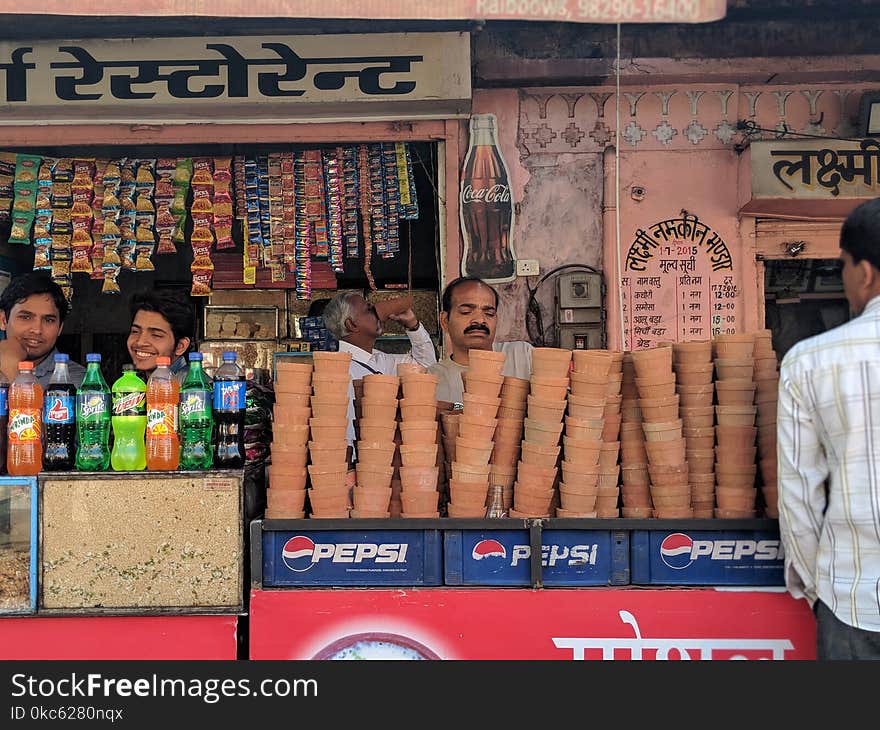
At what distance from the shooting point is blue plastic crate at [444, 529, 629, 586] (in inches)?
99.0

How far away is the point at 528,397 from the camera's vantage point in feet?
8.71

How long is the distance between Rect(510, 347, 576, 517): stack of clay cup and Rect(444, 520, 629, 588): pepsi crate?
0.11 meters

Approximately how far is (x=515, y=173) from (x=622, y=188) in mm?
703

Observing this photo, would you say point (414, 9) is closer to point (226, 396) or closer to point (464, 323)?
point (464, 323)

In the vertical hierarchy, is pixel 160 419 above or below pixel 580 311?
below

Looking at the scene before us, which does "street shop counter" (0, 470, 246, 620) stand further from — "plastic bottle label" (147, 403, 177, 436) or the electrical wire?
the electrical wire

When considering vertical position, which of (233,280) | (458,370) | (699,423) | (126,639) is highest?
(233,280)

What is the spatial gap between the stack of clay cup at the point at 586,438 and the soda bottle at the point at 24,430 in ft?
5.79

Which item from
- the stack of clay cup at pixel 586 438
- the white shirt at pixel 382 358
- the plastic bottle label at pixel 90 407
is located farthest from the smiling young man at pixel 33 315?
the stack of clay cup at pixel 586 438

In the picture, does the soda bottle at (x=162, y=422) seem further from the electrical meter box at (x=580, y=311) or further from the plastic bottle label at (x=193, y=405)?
the electrical meter box at (x=580, y=311)

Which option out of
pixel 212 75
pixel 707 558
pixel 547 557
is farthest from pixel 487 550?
pixel 212 75

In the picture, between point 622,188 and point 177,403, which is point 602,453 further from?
point 622,188

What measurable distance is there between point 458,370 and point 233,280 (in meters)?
3.50

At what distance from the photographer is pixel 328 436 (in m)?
2.63
